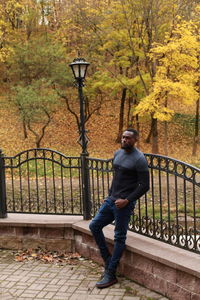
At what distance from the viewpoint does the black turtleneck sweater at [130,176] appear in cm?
444

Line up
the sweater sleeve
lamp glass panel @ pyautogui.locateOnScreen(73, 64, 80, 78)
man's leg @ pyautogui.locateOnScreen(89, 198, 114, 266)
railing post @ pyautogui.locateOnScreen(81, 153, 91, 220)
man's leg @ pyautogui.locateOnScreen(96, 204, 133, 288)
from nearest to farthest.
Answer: the sweater sleeve < man's leg @ pyautogui.locateOnScreen(96, 204, 133, 288) < man's leg @ pyautogui.locateOnScreen(89, 198, 114, 266) < railing post @ pyautogui.locateOnScreen(81, 153, 91, 220) < lamp glass panel @ pyautogui.locateOnScreen(73, 64, 80, 78)

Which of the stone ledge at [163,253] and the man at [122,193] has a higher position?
the man at [122,193]

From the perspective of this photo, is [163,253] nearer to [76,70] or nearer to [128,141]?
[128,141]

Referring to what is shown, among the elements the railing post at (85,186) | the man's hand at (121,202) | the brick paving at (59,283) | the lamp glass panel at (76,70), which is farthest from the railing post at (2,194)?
the man's hand at (121,202)

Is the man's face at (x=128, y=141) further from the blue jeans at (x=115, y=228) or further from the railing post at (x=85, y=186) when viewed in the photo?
the railing post at (x=85, y=186)

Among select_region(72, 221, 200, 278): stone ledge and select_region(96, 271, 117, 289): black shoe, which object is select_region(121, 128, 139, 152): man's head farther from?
select_region(96, 271, 117, 289): black shoe

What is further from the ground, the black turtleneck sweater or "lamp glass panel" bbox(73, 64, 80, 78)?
"lamp glass panel" bbox(73, 64, 80, 78)

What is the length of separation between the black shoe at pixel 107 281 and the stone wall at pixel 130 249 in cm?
28

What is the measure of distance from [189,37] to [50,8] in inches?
899

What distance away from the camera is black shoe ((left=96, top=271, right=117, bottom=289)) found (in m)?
4.72

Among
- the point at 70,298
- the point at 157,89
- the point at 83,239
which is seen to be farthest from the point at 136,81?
the point at 70,298

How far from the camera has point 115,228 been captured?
4727 mm

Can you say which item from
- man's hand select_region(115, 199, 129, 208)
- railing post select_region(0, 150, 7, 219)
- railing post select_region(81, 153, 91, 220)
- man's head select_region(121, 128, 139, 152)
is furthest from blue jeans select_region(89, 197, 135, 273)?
railing post select_region(0, 150, 7, 219)

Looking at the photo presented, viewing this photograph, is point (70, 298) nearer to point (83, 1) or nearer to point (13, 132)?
point (83, 1)
